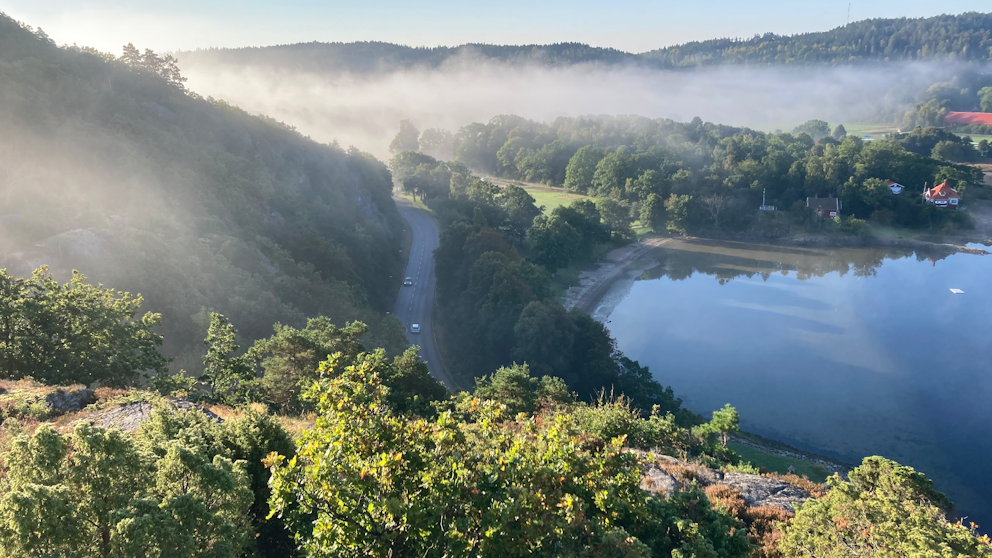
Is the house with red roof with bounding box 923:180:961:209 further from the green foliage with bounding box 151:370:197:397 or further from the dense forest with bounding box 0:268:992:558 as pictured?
the green foliage with bounding box 151:370:197:397

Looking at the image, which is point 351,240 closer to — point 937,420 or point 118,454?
point 118,454

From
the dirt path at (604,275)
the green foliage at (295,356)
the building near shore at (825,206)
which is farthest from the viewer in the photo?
the building near shore at (825,206)

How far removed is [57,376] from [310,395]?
16.4 meters

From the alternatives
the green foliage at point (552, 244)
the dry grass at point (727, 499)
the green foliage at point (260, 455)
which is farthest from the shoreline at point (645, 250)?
the green foliage at point (260, 455)

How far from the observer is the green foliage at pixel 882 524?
7703 millimetres

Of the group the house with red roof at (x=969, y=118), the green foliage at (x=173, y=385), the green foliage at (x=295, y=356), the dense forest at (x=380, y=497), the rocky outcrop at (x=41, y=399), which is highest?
the house with red roof at (x=969, y=118)

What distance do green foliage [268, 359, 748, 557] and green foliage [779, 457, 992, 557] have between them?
3.76m

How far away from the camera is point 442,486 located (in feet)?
21.7

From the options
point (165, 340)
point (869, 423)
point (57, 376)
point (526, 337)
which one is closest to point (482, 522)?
point (57, 376)

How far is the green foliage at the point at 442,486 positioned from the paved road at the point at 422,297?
3053cm

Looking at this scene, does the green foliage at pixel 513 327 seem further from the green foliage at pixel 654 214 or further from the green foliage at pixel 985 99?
the green foliage at pixel 985 99

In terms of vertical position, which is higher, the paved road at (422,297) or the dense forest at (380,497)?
the dense forest at (380,497)

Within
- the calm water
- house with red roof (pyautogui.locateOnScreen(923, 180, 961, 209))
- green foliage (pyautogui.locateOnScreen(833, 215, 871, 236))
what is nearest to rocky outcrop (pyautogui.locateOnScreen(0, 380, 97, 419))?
the calm water

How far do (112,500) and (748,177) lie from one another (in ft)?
334
